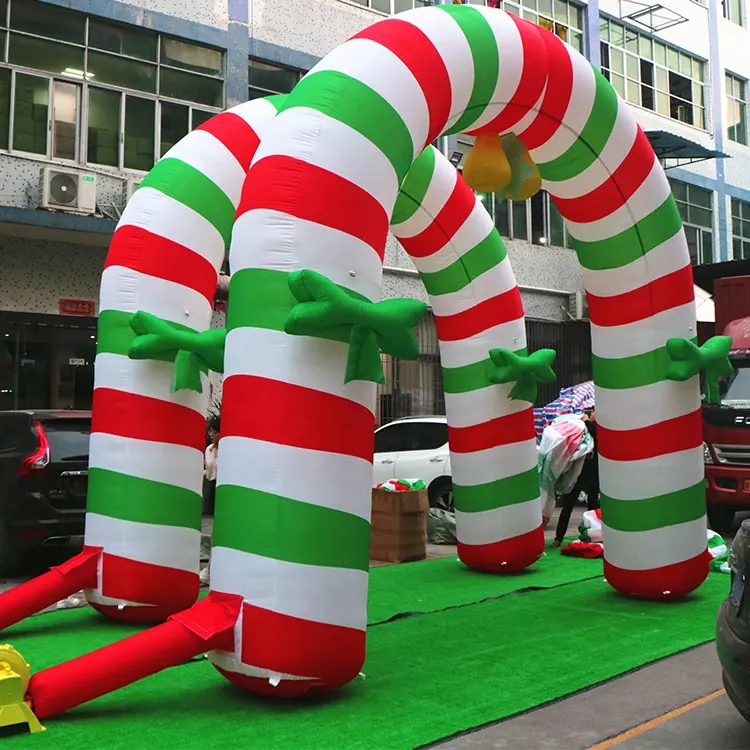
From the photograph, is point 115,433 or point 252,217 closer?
point 252,217

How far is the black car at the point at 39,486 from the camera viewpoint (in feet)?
25.7

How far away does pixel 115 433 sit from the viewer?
5871 mm

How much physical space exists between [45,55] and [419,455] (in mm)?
8080

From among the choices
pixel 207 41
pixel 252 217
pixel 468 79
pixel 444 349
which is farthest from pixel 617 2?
pixel 252 217

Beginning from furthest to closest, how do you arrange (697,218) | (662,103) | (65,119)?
(697,218) → (662,103) → (65,119)

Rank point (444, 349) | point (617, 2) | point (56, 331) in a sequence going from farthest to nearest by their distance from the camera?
point (617, 2), point (56, 331), point (444, 349)

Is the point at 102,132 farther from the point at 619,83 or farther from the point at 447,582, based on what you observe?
the point at 619,83

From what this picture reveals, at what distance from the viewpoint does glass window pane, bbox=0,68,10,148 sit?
1279 centimetres

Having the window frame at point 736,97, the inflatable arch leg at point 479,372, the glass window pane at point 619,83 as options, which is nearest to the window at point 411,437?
the inflatable arch leg at point 479,372

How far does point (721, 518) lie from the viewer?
11.4 meters

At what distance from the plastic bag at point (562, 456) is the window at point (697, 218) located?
52.5 ft

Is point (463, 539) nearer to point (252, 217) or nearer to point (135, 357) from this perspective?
point (135, 357)

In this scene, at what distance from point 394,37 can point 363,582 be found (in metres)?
A: 2.88

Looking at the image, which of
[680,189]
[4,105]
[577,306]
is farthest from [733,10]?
[4,105]
